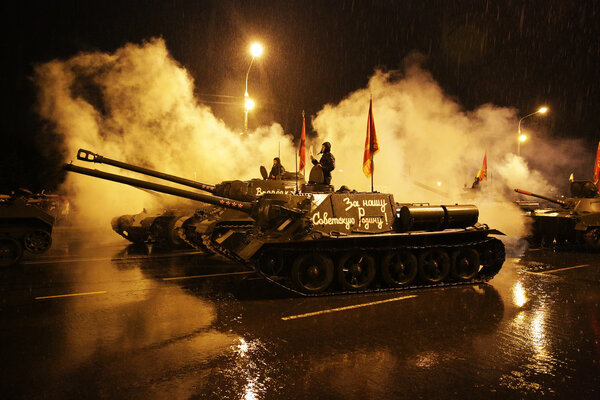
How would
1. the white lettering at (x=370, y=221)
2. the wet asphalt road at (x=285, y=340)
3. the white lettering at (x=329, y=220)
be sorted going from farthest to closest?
the white lettering at (x=370, y=221), the white lettering at (x=329, y=220), the wet asphalt road at (x=285, y=340)

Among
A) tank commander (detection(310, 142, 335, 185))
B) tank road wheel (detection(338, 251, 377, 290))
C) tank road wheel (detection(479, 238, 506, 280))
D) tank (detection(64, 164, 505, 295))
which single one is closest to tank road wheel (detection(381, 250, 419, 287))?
tank (detection(64, 164, 505, 295))

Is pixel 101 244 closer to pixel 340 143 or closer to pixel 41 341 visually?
pixel 41 341

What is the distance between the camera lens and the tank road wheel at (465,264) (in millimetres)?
9156

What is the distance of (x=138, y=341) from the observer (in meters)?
5.44

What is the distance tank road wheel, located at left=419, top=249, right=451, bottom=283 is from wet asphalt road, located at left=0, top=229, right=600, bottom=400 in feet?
1.30

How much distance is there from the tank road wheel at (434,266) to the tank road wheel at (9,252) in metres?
9.89

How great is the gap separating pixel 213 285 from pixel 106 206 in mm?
14601

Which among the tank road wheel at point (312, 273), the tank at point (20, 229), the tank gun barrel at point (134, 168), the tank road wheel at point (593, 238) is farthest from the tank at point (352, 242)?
the tank road wheel at point (593, 238)

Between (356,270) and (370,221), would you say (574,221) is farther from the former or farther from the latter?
(356,270)

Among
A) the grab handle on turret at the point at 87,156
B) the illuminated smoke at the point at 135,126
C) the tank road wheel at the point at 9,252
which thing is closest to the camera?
the grab handle on turret at the point at 87,156

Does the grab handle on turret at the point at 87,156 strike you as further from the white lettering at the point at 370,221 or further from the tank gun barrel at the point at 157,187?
the white lettering at the point at 370,221

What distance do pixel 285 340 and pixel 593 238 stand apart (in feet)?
43.5

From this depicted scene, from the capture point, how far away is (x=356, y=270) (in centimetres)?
839

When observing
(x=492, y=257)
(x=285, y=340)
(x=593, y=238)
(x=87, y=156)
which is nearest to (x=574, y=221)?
(x=593, y=238)
